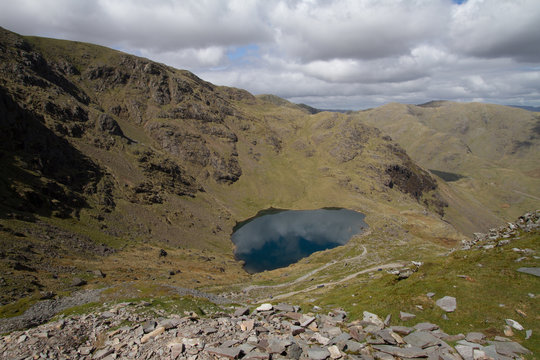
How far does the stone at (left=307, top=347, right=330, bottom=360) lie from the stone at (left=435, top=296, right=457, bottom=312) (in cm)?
1396

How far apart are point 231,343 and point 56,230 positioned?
10646 cm

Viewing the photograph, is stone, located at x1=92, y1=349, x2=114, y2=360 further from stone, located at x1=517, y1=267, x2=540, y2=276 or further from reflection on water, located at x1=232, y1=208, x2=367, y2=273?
reflection on water, located at x1=232, y1=208, x2=367, y2=273

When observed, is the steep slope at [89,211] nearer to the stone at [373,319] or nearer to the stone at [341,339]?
the stone at [341,339]

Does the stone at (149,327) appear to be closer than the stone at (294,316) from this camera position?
Yes

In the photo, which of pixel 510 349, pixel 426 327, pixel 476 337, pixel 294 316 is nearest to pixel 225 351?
pixel 294 316

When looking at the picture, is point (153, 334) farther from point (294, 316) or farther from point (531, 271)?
point (531, 271)

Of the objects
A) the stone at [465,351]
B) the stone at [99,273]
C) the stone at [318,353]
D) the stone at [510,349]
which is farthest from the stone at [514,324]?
the stone at [99,273]

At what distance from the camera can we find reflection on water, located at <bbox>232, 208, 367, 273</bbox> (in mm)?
144250

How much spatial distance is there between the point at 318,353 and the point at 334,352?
1.11 metres

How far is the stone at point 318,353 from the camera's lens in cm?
1978

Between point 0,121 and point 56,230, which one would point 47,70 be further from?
point 56,230

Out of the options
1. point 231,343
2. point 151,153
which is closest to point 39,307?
point 231,343

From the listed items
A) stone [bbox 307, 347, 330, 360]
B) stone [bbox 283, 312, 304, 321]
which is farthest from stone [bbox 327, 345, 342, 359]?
stone [bbox 283, 312, 304, 321]

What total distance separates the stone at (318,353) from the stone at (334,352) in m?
0.22
